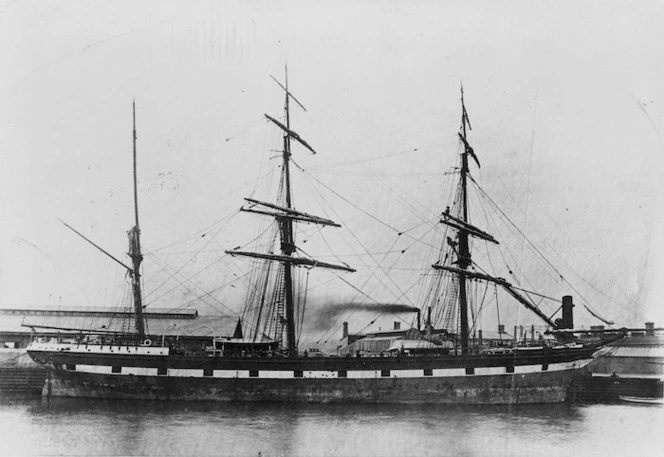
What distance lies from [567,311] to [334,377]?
1245 centimetres

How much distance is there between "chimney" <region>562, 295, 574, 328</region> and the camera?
28203 mm

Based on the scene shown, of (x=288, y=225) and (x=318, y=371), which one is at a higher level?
(x=288, y=225)

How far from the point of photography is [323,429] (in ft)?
61.7

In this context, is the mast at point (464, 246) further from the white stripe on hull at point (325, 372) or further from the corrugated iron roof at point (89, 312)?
the corrugated iron roof at point (89, 312)

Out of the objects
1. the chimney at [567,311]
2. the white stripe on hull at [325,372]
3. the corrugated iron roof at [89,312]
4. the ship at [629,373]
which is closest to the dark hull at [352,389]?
the white stripe on hull at [325,372]

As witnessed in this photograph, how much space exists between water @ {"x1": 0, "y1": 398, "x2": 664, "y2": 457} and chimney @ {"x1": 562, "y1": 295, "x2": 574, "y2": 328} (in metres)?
5.00

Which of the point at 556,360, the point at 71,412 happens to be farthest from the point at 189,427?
the point at 556,360

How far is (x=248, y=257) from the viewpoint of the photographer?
29.0m

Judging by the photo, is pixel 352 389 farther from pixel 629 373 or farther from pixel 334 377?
pixel 629 373

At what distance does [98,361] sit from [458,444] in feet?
57.8

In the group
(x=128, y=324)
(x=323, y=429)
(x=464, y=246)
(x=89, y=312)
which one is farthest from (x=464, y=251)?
(x=89, y=312)

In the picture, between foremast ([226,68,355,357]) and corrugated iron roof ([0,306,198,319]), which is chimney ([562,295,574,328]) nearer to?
foremast ([226,68,355,357])

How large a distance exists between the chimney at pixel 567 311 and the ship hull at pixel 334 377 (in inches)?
106

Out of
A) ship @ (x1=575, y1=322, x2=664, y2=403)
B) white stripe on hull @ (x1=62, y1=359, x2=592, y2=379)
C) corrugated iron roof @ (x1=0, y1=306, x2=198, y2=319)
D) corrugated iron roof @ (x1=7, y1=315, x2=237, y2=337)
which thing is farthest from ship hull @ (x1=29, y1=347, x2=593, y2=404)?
corrugated iron roof @ (x1=0, y1=306, x2=198, y2=319)
